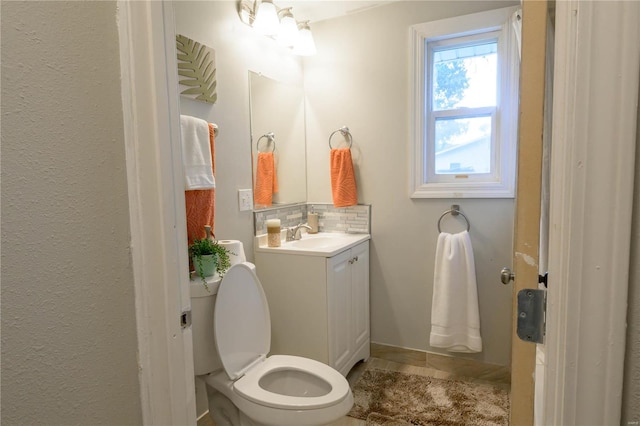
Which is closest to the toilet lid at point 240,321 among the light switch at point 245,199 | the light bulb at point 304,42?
the light switch at point 245,199

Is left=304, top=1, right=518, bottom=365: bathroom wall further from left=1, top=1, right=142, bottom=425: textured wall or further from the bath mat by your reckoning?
left=1, top=1, right=142, bottom=425: textured wall

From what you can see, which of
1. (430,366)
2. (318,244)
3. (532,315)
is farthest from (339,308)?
(532,315)

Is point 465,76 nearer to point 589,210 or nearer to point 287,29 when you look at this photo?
point 287,29

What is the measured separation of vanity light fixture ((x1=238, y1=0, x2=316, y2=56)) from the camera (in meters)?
2.01

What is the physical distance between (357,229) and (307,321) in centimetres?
77

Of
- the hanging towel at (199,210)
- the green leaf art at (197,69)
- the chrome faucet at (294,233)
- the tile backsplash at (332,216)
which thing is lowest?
the chrome faucet at (294,233)

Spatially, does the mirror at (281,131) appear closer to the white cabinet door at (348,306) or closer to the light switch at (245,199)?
the light switch at (245,199)

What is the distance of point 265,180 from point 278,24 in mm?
879

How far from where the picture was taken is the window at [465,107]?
210cm

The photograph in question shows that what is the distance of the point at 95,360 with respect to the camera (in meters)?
0.66

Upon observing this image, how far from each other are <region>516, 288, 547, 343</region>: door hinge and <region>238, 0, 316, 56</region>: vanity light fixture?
1938 millimetres

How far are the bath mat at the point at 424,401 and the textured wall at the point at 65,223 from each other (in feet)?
4.97

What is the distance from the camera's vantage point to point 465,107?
226cm

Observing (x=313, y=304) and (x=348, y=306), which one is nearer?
(x=313, y=304)
